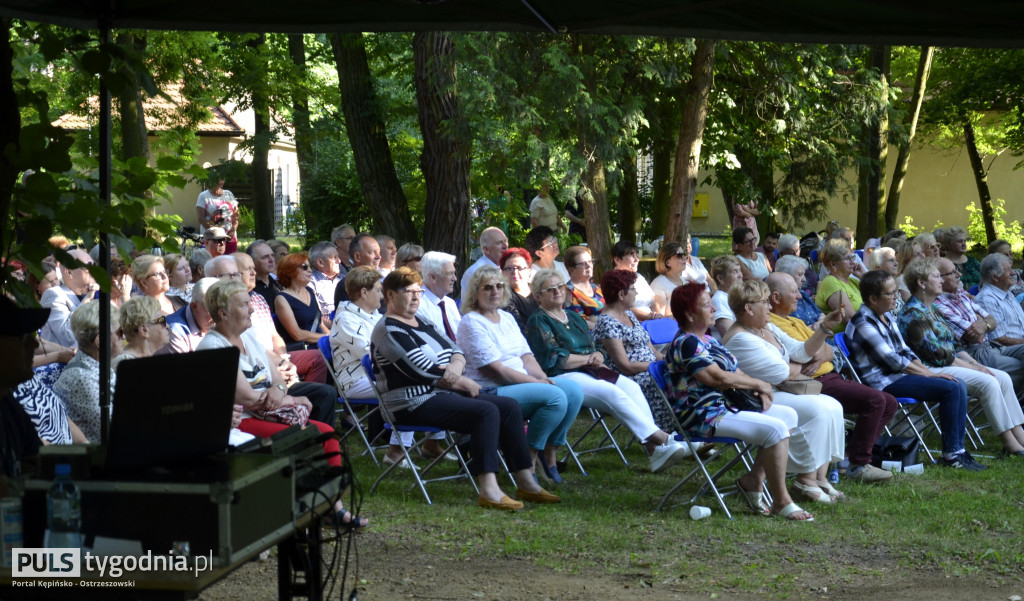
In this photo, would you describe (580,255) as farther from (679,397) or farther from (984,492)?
(984,492)

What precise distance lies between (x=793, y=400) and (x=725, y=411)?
0.69m

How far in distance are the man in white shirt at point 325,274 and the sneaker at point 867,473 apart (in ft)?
15.1

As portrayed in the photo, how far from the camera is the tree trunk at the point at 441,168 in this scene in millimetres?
12891

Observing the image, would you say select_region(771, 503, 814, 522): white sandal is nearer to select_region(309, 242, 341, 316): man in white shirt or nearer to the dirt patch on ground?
the dirt patch on ground

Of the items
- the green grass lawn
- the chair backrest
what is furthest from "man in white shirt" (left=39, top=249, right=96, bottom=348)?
the chair backrest

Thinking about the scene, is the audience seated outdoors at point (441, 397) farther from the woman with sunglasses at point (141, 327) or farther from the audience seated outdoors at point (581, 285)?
the audience seated outdoors at point (581, 285)

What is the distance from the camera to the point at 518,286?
890cm

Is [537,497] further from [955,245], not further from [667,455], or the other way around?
[955,245]

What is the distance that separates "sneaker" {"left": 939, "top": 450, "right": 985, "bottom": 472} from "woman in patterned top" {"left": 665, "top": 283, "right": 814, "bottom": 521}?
2.07 m

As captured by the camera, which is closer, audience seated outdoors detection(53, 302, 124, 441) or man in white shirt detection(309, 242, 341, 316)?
audience seated outdoors detection(53, 302, 124, 441)

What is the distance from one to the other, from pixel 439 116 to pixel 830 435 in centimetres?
726

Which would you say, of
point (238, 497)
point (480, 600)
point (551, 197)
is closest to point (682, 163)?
point (551, 197)

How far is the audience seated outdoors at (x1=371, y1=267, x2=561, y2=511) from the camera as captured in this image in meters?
6.77

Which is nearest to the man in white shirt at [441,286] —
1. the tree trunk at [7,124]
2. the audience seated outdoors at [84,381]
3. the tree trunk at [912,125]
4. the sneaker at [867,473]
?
the sneaker at [867,473]
